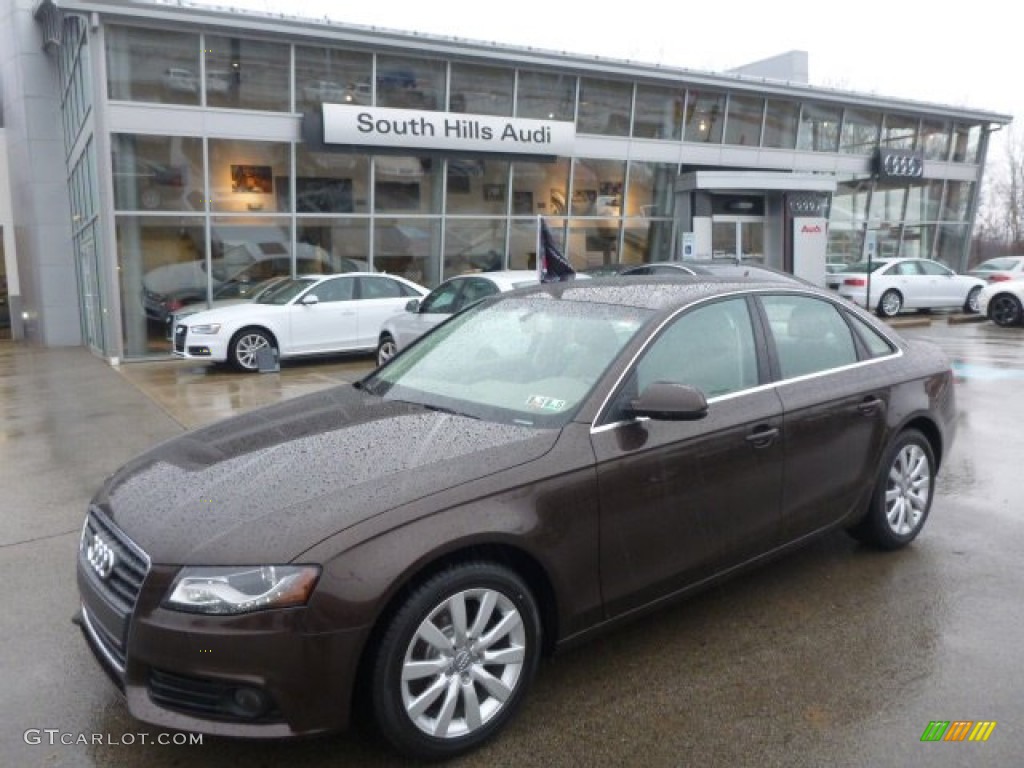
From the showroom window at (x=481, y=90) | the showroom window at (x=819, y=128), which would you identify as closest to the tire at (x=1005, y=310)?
the showroom window at (x=819, y=128)

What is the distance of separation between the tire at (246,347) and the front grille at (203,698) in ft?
32.4

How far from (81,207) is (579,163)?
10.7 m

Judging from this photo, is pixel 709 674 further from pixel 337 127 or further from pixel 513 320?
pixel 337 127

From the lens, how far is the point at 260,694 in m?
2.50

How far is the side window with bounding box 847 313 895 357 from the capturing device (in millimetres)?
4543

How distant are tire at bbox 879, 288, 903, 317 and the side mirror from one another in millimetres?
18022

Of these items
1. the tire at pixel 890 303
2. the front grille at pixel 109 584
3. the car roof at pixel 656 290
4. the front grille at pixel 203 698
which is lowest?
the tire at pixel 890 303

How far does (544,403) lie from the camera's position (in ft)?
11.1

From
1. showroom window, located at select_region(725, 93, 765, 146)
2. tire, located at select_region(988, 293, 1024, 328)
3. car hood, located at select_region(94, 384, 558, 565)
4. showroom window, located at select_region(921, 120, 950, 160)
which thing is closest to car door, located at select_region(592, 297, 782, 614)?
car hood, located at select_region(94, 384, 558, 565)

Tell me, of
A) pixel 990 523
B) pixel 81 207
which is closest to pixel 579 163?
pixel 81 207

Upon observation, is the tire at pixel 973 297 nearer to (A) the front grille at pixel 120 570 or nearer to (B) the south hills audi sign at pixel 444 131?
(B) the south hills audi sign at pixel 444 131

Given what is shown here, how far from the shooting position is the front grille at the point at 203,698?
2.52 metres

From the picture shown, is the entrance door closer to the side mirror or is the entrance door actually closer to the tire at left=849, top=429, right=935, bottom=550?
the tire at left=849, top=429, right=935, bottom=550

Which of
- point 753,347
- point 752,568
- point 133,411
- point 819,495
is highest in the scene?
point 753,347
